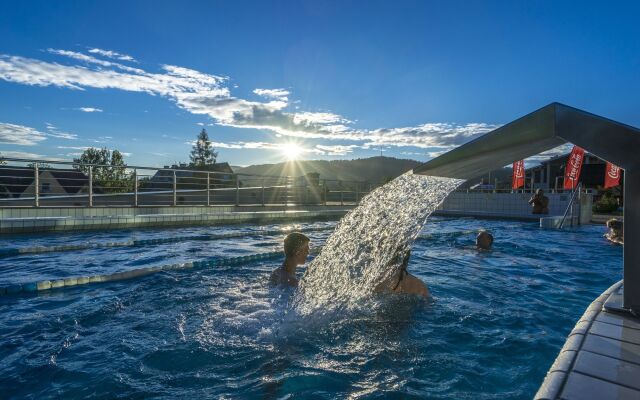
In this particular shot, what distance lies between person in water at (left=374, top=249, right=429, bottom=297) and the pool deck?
5.97ft

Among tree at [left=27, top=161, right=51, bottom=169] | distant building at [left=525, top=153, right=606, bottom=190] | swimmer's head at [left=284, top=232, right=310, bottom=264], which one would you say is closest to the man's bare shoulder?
swimmer's head at [left=284, top=232, right=310, bottom=264]

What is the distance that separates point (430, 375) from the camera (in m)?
2.82

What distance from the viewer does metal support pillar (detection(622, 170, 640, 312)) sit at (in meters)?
2.54

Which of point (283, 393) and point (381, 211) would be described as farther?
point (381, 211)

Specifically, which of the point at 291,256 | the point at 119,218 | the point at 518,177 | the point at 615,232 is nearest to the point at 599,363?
the point at 291,256

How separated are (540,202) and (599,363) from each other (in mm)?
16022

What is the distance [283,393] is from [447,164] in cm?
195

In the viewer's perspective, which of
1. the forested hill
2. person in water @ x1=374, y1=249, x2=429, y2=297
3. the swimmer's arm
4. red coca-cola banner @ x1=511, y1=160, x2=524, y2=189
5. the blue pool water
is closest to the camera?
the blue pool water

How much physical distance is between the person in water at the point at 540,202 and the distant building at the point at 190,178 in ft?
40.0

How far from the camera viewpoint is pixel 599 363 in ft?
6.38

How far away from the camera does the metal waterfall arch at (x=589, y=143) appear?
2402mm

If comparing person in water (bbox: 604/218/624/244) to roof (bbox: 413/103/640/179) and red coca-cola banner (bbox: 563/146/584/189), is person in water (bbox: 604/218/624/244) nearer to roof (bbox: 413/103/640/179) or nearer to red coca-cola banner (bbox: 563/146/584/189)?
roof (bbox: 413/103/640/179)

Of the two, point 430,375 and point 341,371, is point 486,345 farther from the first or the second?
point 341,371

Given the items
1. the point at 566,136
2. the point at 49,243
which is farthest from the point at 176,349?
the point at 49,243
